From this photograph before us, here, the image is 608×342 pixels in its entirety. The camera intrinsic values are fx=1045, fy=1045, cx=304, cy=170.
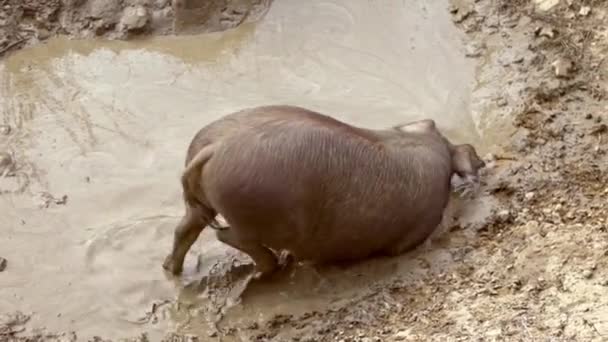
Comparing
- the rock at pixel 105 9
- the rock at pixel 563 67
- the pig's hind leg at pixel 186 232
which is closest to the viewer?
the pig's hind leg at pixel 186 232

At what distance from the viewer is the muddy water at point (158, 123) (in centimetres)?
553

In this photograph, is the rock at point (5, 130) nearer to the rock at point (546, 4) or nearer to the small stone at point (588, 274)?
the rock at point (546, 4)

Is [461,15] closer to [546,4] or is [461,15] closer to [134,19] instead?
[546,4]

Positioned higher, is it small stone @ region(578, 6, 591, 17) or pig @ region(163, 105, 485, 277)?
small stone @ region(578, 6, 591, 17)

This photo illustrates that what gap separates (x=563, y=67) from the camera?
6.43 m

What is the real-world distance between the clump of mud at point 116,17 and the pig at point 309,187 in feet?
7.26

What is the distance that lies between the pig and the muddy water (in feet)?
0.74

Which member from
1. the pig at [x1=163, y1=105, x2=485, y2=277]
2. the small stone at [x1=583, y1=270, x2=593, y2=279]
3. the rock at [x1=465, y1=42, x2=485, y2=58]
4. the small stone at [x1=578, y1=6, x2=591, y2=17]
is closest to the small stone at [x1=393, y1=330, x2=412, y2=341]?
the pig at [x1=163, y1=105, x2=485, y2=277]

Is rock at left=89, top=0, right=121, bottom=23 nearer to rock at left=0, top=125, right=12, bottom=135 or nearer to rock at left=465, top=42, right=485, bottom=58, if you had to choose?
rock at left=0, top=125, right=12, bottom=135

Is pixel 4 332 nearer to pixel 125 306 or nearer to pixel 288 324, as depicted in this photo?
pixel 125 306

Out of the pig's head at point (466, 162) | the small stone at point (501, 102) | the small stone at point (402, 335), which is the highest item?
the small stone at point (501, 102)

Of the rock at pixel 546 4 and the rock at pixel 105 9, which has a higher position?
the rock at pixel 546 4

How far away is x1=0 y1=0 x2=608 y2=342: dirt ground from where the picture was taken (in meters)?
4.57

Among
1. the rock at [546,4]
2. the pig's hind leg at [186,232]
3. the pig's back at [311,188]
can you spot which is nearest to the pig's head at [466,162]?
the pig's back at [311,188]
